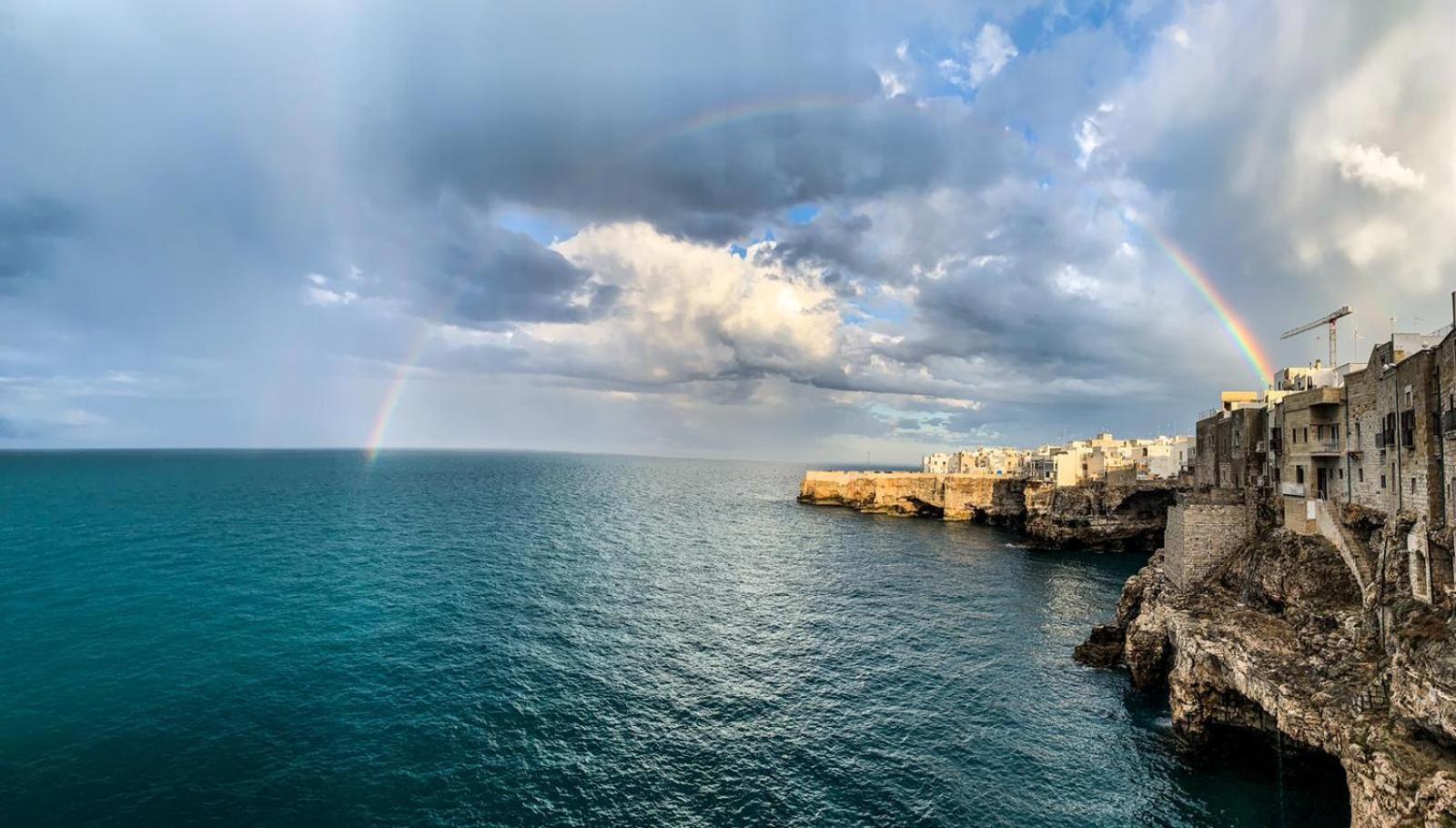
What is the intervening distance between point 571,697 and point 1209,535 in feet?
154

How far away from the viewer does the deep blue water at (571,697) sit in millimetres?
28562

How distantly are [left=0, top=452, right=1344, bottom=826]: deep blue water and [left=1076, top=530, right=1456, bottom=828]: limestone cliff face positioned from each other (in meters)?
3.02

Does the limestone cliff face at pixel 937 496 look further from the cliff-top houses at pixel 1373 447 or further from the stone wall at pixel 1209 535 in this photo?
the stone wall at pixel 1209 535

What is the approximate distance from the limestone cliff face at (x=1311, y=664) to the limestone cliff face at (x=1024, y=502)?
53.1 metres

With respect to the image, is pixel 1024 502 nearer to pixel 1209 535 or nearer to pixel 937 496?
pixel 937 496

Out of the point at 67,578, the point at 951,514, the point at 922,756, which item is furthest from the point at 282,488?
the point at 922,756

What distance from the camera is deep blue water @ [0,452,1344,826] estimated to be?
2856 centimetres

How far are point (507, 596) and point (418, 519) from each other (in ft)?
193

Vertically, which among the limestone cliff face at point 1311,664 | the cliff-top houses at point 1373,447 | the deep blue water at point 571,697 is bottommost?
the deep blue water at point 571,697

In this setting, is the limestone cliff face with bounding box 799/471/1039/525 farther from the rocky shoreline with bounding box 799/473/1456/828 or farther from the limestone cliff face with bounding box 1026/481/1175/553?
the rocky shoreline with bounding box 799/473/1456/828

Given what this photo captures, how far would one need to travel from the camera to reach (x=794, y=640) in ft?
168

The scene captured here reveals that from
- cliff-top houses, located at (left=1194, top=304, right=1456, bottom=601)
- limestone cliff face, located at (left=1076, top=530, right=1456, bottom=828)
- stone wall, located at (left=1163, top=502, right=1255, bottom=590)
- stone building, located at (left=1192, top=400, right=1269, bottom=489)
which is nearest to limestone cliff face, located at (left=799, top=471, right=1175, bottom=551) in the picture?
stone building, located at (left=1192, top=400, right=1269, bottom=489)

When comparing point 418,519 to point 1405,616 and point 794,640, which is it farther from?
point 1405,616

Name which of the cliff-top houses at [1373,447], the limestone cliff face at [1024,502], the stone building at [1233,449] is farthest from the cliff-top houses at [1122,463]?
the cliff-top houses at [1373,447]
